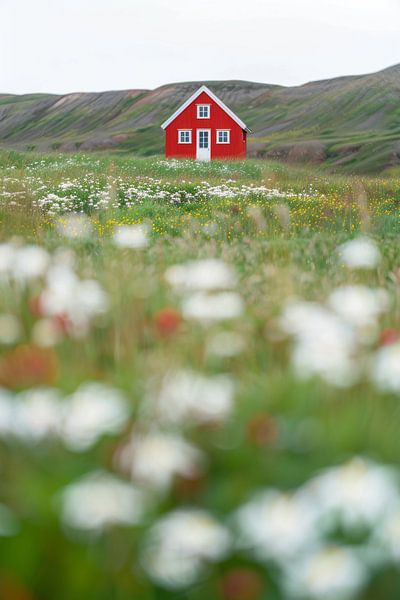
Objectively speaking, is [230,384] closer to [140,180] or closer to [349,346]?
[349,346]

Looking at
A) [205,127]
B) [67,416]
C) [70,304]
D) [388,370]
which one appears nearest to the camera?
[67,416]

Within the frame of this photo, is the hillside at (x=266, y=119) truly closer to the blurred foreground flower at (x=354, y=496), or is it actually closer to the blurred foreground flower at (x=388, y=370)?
the blurred foreground flower at (x=388, y=370)

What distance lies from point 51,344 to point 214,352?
710 millimetres

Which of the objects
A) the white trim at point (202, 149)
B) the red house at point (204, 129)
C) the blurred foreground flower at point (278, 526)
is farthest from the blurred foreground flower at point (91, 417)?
the white trim at point (202, 149)

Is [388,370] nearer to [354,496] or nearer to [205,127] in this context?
[354,496]

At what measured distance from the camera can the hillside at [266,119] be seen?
65812 mm

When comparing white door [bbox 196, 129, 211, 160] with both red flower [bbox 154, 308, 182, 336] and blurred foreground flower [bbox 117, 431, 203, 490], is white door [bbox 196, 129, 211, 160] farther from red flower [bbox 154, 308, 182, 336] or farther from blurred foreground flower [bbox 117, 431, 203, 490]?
blurred foreground flower [bbox 117, 431, 203, 490]

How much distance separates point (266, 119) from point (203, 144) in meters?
60.2

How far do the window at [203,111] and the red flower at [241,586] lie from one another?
46381 millimetres

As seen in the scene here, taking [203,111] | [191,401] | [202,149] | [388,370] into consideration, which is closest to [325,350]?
[388,370]

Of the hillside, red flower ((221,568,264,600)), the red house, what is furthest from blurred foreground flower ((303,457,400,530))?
the hillside

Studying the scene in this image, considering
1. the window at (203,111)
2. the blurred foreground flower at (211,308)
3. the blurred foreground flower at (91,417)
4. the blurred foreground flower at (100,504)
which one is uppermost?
the window at (203,111)

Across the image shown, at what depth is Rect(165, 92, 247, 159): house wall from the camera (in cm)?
4616

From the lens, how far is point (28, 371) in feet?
8.20
